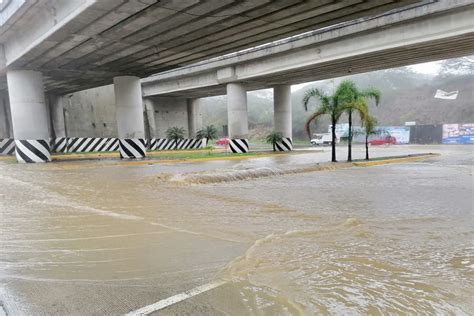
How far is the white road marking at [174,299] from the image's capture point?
7.68 feet

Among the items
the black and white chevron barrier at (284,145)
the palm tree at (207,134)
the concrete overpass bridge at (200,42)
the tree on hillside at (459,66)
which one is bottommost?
the black and white chevron barrier at (284,145)

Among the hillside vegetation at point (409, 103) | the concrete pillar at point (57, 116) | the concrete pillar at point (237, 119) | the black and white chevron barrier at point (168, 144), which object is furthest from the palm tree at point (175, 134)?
the hillside vegetation at point (409, 103)

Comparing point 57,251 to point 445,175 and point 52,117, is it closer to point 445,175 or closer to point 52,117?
point 445,175

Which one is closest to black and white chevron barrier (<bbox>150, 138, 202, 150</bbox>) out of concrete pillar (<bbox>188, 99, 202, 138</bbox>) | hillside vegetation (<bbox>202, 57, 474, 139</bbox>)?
concrete pillar (<bbox>188, 99, 202, 138</bbox>)

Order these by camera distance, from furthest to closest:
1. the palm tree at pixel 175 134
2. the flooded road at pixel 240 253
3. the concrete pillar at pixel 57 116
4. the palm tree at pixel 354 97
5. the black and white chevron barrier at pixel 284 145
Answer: the palm tree at pixel 175 134
the concrete pillar at pixel 57 116
the black and white chevron barrier at pixel 284 145
the palm tree at pixel 354 97
the flooded road at pixel 240 253

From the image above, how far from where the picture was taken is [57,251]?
3648mm

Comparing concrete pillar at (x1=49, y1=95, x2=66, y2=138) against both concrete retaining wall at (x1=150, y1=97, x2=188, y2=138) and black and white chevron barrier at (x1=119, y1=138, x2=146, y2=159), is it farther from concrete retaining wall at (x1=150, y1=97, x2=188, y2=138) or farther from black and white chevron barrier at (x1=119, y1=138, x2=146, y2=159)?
black and white chevron barrier at (x1=119, y1=138, x2=146, y2=159)

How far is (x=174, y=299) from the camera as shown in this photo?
2514mm

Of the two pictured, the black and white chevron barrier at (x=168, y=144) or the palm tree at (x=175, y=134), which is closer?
the black and white chevron barrier at (x=168, y=144)

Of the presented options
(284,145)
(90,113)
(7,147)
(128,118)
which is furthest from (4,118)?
(284,145)

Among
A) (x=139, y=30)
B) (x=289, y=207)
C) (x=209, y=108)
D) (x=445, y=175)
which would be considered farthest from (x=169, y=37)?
(x=209, y=108)

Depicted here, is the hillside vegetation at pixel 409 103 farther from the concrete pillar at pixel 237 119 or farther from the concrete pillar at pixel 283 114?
the concrete pillar at pixel 237 119

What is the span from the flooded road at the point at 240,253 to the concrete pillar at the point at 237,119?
1607 cm

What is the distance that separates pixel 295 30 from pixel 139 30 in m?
5.38
